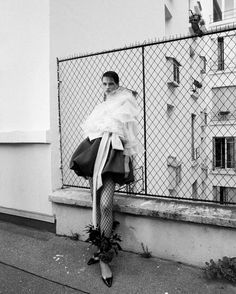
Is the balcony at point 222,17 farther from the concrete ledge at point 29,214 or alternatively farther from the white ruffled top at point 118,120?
the concrete ledge at point 29,214

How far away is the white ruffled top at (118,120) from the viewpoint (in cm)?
254

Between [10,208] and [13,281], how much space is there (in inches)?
62.4

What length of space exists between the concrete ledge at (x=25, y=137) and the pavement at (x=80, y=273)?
1.25 m

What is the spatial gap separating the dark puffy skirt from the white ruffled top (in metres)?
0.09

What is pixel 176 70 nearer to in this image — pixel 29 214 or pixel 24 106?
pixel 24 106

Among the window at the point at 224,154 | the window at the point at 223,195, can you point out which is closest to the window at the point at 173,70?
the window at the point at 223,195

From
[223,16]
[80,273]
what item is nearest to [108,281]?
[80,273]

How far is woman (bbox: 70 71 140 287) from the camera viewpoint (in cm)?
251

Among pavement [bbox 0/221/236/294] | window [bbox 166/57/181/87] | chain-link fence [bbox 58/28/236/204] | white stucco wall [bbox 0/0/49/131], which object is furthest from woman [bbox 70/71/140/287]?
window [bbox 166/57/181/87]

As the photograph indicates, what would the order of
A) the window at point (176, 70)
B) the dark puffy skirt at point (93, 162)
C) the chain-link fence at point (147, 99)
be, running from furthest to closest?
1. the window at point (176, 70)
2. the chain-link fence at point (147, 99)
3. the dark puffy skirt at point (93, 162)

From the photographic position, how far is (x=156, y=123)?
7113mm

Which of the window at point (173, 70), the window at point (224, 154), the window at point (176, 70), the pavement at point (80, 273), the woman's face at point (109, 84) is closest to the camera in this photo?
the pavement at point (80, 273)

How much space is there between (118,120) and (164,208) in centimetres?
104

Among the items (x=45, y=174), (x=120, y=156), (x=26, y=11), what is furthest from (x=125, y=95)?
(x=26, y=11)
